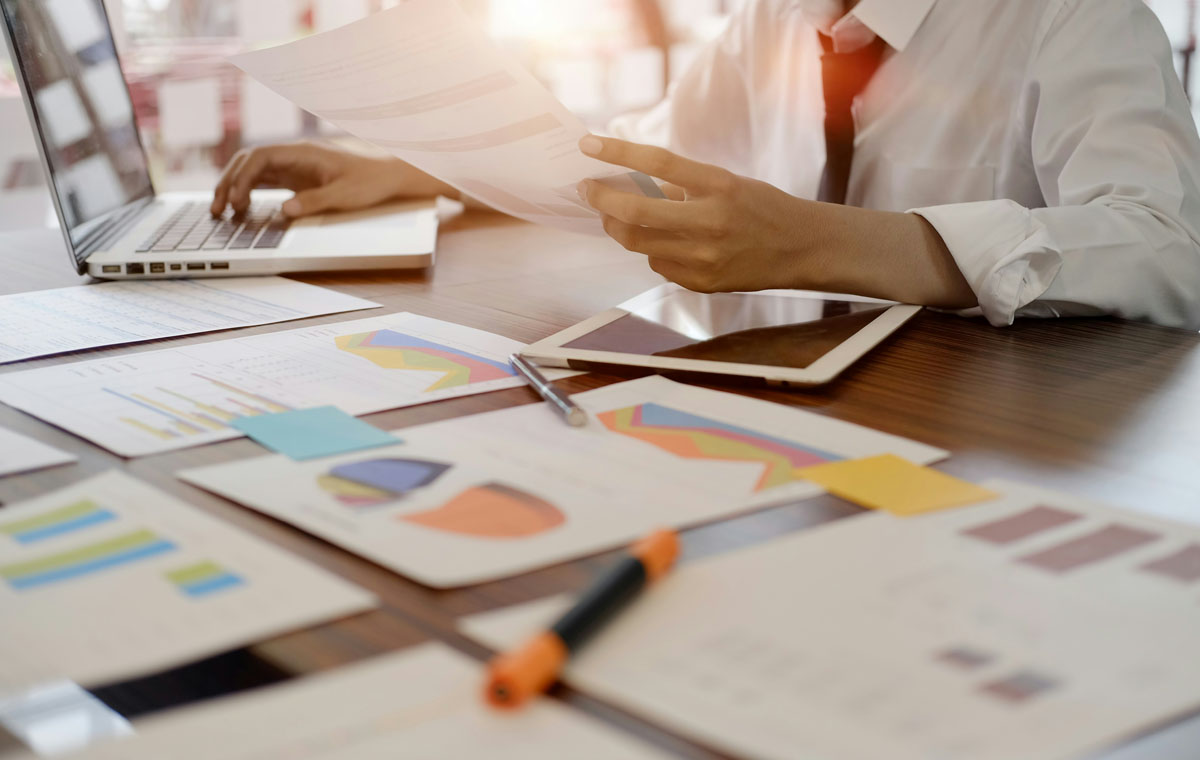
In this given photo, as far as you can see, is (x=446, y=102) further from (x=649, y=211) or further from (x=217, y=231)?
(x=217, y=231)

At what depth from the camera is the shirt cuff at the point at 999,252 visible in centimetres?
85

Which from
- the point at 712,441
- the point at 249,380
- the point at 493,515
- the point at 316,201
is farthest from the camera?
the point at 316,201

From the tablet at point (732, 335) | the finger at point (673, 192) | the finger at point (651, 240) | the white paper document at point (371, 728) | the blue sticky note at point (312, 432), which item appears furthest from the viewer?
the finger at point (673, 192)

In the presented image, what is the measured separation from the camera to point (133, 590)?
403 millimetres

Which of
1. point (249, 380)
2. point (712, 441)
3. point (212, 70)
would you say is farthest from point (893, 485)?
point (212, 70)

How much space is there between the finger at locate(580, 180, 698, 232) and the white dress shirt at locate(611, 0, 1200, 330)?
24 centimetres

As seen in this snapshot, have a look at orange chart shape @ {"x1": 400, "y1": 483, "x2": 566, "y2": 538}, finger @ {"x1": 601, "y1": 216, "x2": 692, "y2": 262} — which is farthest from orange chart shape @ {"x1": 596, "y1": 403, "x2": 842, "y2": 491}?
finger @ {"x1": 601, "y1": 216, "x2": 692, "y2": 262}

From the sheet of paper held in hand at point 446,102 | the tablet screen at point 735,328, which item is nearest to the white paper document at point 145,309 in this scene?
the sheet of paper held in hand at point 446,102

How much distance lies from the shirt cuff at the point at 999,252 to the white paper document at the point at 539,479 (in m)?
0.31

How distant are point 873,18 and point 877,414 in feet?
2.51

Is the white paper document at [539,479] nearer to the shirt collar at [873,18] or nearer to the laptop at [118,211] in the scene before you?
the laptop at [118,211]

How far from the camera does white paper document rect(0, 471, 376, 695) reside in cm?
36

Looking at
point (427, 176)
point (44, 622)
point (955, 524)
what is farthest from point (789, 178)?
point (44, 622)

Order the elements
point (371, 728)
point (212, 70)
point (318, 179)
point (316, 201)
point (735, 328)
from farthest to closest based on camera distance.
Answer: point (212, 70), point (318, 179), point (316, 201), point (735, 328), point (371, 728)
